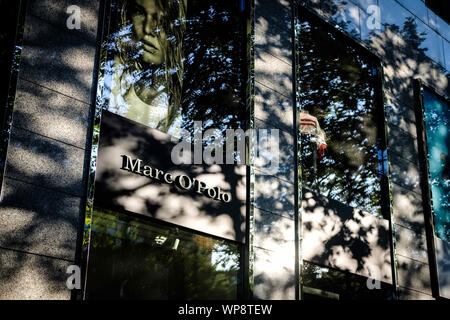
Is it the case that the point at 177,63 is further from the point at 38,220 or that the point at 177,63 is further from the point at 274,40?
the point at 38,220

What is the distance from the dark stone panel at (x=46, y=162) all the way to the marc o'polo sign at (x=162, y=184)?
1.05ft

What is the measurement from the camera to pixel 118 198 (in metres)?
7.64

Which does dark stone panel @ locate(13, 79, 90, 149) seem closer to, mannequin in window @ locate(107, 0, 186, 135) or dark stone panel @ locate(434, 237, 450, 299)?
mannequin in window @ locate(107, 0, 186, 135)

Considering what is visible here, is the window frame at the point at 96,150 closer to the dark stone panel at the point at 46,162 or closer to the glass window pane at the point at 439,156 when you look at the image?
the dark stone panel at the point at 46,162

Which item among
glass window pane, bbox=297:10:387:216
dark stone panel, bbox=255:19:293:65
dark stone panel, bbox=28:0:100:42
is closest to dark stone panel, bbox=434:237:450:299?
glass window pane, bbox=297:10:387:216

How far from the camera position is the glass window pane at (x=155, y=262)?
727 cm

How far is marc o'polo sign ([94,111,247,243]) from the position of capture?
7.69m

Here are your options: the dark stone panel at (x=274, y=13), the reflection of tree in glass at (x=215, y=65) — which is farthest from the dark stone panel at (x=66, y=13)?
Answer: the dark stone panel at (x=274, y=13)

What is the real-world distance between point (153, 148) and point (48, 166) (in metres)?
1.75

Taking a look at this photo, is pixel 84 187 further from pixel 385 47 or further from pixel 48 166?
pixel 385 47

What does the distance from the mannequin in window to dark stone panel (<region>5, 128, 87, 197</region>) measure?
1.12m
